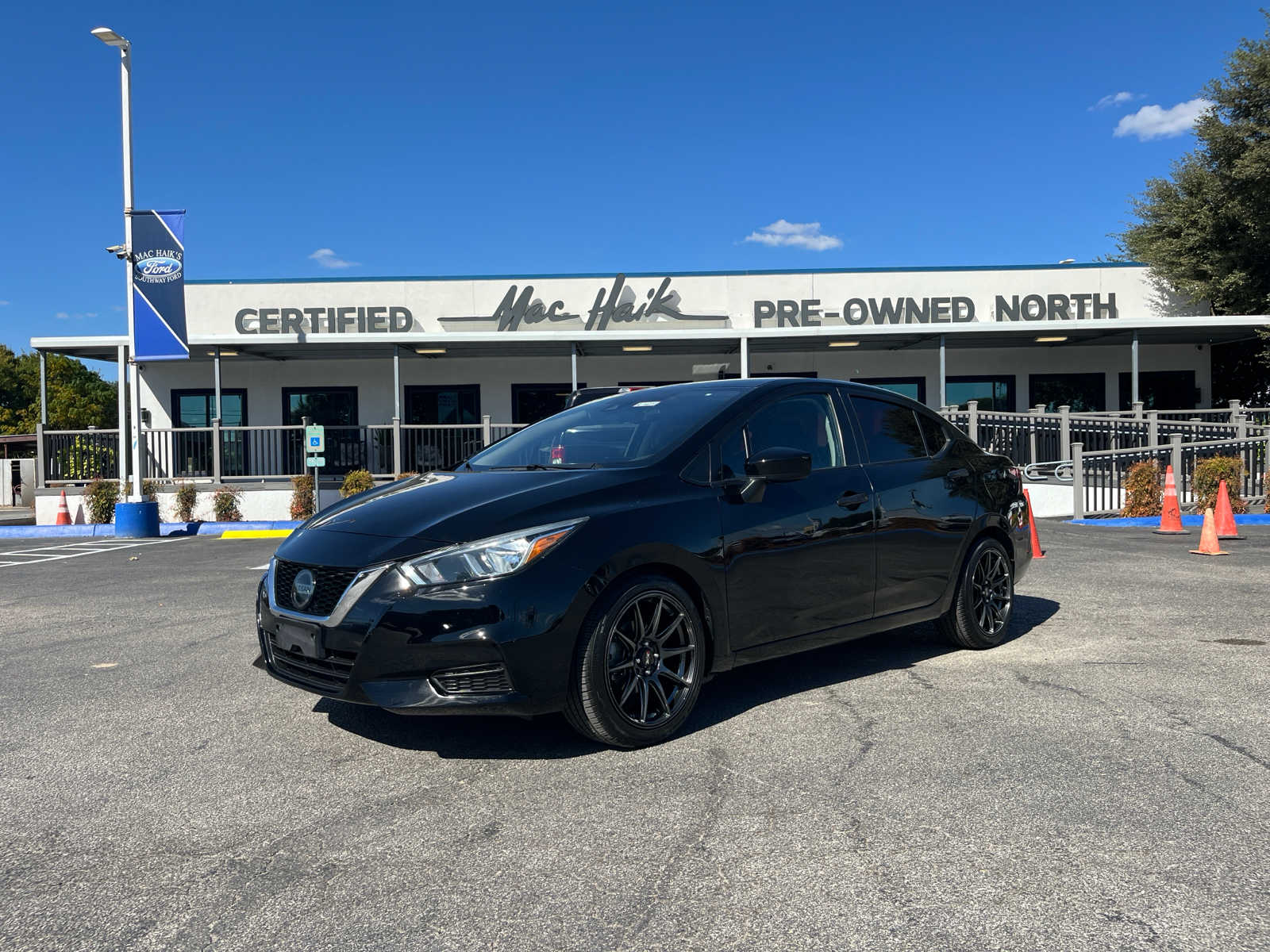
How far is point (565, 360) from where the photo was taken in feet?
78.6

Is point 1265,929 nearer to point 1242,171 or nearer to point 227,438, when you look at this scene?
point 227,438

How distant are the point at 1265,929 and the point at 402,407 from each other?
22.8 metres

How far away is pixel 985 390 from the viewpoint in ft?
78.6

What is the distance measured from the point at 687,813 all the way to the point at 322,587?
5.56 feet

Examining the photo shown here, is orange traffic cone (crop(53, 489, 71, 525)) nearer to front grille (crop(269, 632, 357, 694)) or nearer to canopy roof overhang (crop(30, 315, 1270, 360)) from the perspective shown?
canopy roof overhang (crop(30, 315, 1270, 360))

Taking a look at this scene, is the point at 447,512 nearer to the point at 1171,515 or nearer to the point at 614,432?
the point at 614,432

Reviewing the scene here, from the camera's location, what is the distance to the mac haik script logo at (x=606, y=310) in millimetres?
23188

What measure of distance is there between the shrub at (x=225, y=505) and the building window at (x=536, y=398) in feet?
24.8

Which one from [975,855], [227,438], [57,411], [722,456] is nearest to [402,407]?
[227,438]

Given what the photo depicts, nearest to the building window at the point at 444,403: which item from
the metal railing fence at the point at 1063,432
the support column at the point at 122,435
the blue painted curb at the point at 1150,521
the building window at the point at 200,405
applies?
the building window at the point at 200,405

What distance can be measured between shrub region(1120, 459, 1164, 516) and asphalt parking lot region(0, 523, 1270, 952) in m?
9.78

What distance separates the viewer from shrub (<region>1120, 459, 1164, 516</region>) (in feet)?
48.2

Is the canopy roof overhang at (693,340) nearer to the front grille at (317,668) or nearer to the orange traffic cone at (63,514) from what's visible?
the orange traffic cone at (63,514)

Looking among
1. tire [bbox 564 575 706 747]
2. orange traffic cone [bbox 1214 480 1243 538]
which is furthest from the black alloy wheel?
orange traffic cone [bbox 1214 480 1243 538]
